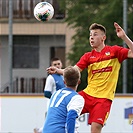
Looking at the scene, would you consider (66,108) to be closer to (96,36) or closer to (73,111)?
(73,111)

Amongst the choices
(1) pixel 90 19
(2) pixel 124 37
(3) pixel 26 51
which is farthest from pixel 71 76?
(3) pixel 26 51

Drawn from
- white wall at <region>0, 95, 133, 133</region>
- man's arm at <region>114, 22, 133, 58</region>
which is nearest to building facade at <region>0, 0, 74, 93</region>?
white wall at <region>0, 95, 133, 133</region>

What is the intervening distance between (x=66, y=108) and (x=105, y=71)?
6.64ft

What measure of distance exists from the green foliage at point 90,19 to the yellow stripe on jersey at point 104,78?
442 inches

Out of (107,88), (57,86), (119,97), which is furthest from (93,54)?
(119,97)

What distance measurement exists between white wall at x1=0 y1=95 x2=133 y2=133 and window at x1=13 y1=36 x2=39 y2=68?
11007 mm

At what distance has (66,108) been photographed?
24.5ft

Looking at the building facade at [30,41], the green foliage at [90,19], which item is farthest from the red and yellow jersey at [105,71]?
the building facade at [30,41]

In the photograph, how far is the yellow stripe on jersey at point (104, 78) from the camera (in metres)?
9.34

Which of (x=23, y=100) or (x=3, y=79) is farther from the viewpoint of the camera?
(x=3, y=79)

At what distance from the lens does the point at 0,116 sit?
14.9 m

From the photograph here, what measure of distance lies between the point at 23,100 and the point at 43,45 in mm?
11477

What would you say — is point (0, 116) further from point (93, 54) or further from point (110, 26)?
point (110, 26)

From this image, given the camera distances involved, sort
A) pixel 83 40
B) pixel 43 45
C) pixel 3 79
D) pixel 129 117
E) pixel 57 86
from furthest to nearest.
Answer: pixel 43 45 → pixel 3 79 → pixel 83 40 → pixel 129 117 → pixel 57 86
